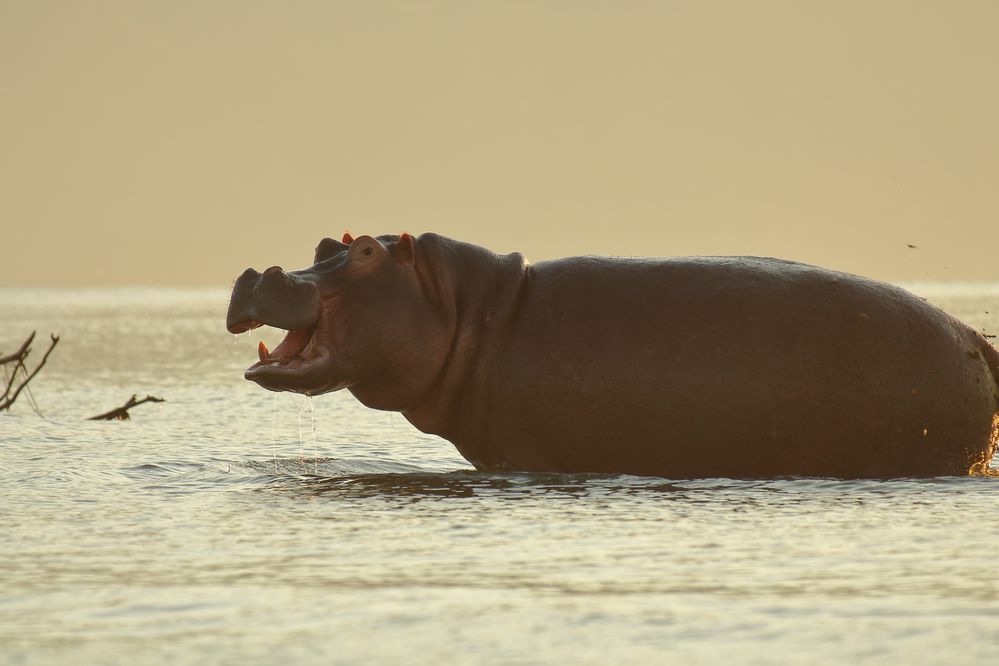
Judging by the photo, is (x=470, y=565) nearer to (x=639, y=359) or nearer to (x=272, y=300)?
(x=639, y=359)

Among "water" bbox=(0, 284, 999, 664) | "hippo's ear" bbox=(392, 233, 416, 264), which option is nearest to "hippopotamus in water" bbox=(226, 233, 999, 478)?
"hippo's ear" bbox=(392, 233, 416, 264)

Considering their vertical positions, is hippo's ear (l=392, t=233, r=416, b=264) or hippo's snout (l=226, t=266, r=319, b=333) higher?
hippo's ear (l=392, t=233, r=416, b=264)

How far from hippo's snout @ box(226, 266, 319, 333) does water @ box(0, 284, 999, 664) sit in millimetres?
744

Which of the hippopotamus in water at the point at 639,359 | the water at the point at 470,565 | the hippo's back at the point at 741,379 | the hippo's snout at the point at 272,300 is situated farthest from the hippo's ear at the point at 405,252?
the water at the point at 470,565

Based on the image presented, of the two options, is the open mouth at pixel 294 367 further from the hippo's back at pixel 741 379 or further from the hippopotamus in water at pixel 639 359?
the hippo's back at pixel 741 379

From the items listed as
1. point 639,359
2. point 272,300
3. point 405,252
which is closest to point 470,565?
point 639,359

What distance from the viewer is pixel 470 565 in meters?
5.07

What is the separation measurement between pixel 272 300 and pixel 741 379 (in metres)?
2.03

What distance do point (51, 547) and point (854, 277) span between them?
12.0 feet

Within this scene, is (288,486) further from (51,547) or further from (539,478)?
(51,547)

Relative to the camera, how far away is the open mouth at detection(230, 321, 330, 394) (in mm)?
7156

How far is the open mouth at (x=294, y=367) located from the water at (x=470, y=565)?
18.4 inches

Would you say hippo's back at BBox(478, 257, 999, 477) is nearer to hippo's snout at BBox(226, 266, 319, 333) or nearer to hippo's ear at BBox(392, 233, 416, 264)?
hippo's ear at BBox(392, 233, 416, 264)

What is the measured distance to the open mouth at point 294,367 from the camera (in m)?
7.16
